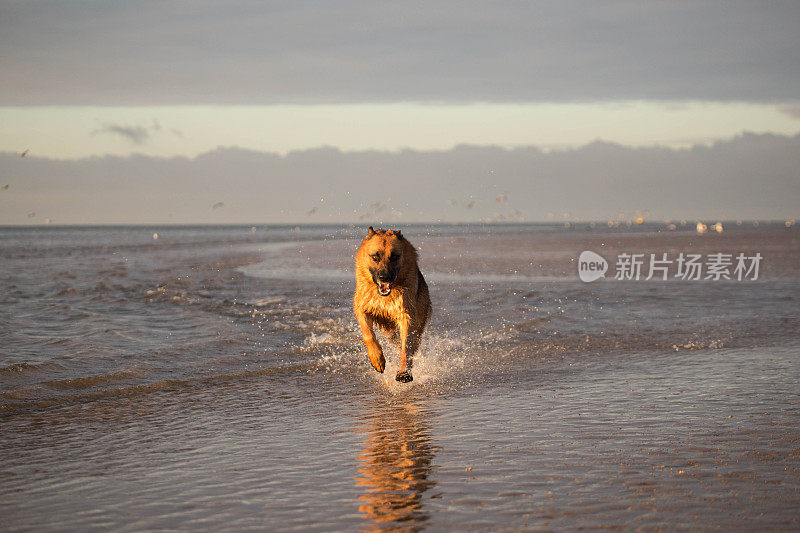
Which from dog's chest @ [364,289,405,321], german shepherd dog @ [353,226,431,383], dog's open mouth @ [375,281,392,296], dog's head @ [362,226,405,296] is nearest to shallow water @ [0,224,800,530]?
german shepherd dog @ [353,226,431,383]

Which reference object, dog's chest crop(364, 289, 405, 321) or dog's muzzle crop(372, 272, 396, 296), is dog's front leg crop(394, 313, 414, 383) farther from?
dog's muzzle crop(372, 272, 396, 296)

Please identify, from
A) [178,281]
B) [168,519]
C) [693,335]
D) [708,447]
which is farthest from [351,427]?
[178,281]

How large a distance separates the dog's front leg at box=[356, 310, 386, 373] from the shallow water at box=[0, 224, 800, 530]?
0.27 meters

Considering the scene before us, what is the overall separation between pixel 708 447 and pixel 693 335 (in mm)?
6615

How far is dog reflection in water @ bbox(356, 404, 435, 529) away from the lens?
170 inches

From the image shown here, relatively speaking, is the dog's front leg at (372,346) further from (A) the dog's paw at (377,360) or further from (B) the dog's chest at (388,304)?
(B) the dog's chest at (388,304)

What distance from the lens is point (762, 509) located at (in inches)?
170

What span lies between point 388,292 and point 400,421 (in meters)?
2.38

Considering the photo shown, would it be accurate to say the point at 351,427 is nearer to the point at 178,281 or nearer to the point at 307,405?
the point at 307,405

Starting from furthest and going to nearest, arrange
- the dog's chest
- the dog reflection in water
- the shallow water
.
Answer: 1. the dog's chest
2. the shallow water
3. the dog reflection in water

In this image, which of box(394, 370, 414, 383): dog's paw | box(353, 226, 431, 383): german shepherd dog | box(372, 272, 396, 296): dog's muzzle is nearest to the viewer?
box(394, 370, 414, 383): dog's paw

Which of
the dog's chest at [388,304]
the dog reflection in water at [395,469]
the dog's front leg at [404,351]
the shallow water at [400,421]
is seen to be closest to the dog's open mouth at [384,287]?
the dog's chest at [388,304]

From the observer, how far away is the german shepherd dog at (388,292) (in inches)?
342

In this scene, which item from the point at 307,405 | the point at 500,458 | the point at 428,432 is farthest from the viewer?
the point at 307,405
